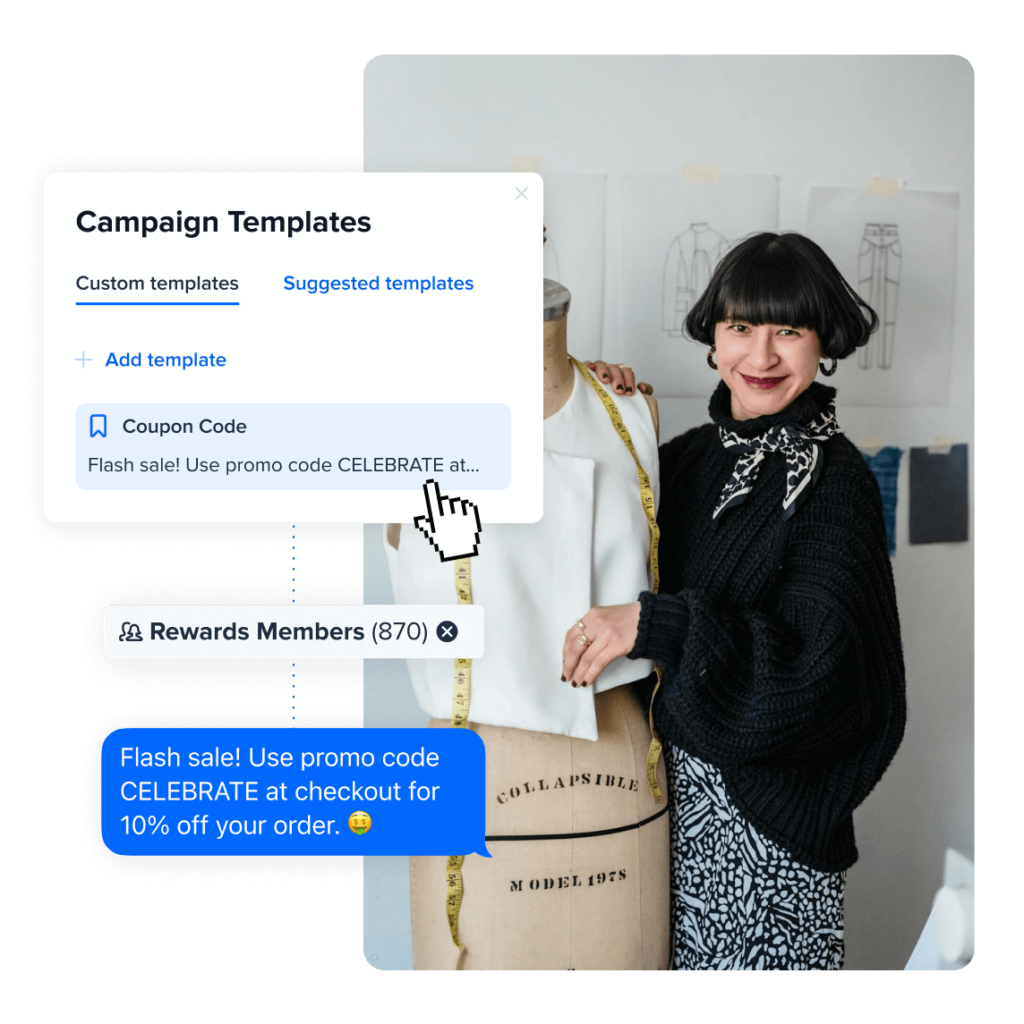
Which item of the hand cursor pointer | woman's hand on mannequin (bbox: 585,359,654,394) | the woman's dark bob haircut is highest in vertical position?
the woman's dark bob haircut

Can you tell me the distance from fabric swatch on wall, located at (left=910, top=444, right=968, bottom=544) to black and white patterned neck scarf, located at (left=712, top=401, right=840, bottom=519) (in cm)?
14

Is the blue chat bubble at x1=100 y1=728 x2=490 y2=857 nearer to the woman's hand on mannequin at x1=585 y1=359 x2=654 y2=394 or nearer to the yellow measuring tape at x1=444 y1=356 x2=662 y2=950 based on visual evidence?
the yellow measuring tape at x1=444 y1=356 x2=662 y2=950

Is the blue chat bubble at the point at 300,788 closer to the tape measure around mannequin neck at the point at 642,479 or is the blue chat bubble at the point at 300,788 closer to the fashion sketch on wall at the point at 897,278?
the tape measure around mannequin neck at the point at 642,479

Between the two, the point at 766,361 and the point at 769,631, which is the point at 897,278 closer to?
the point at 766,361

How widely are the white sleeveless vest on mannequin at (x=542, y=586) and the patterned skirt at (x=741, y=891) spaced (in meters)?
0.20

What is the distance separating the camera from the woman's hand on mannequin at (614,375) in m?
1.43

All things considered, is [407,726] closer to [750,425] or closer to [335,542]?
[335,542]

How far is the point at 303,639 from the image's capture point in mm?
1388

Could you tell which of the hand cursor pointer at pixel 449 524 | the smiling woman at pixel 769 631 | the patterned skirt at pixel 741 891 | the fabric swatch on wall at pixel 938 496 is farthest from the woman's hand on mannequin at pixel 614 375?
the patterned skirt at pixel 741 891

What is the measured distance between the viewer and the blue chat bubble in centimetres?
140

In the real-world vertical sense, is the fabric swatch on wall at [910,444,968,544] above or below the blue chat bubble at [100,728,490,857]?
above

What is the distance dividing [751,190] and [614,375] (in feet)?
1.06

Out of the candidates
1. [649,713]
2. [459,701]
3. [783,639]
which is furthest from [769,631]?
[459,701]

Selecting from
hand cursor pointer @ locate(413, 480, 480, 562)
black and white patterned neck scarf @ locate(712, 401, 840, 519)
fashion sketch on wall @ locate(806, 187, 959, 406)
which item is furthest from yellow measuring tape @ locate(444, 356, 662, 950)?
fashion sketch on wall @ locate(806, 187, 959, 406)
